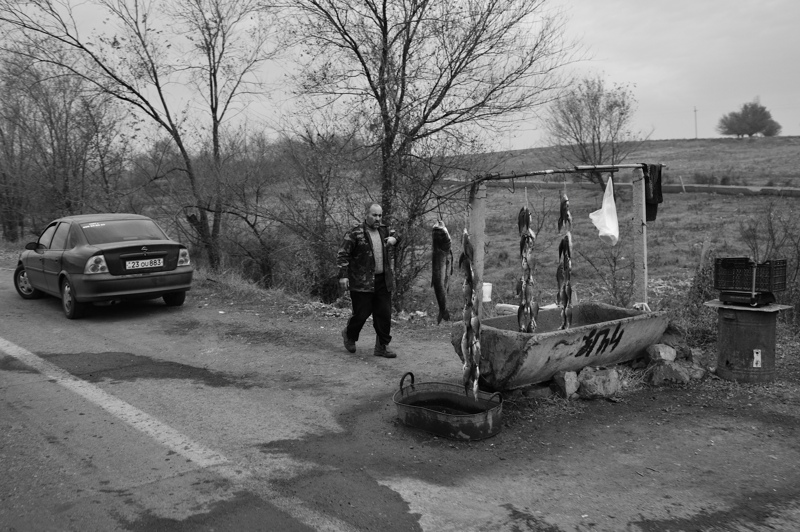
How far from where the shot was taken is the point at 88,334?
9.28m

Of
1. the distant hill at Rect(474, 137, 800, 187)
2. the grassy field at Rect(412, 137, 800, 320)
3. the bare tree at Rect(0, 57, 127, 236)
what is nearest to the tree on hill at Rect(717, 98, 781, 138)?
the distant hill at Rect(474, 137, 800, 187)

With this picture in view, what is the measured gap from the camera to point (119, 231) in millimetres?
10719

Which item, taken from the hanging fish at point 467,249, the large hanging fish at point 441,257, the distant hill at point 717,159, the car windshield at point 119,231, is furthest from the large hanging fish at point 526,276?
the car windshield at point 119,231

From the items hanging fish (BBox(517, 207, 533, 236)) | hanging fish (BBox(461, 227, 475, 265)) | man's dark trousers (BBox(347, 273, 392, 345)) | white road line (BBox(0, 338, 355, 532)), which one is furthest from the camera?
man's dark trousers (BBox(347, 273, 392, 345))

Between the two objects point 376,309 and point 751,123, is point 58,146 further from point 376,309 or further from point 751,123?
point 751,123

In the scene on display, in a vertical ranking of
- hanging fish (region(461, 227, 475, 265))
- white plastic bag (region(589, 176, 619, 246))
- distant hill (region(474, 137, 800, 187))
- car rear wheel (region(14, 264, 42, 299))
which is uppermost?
distant hill (region(474, 137, 800, 187))

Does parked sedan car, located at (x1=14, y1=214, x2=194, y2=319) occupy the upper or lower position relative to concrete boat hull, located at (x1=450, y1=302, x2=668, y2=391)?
upper

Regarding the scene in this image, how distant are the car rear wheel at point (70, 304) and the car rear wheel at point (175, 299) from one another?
1.36 metres

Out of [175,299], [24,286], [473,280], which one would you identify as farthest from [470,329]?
[24,286]

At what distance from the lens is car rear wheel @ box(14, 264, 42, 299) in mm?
12016

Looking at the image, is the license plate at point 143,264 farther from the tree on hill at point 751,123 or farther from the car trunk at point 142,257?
the tree on hill at point 751,123

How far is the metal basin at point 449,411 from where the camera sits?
5305 millimetres

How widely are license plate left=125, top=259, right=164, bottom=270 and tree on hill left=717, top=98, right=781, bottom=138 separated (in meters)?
73.0

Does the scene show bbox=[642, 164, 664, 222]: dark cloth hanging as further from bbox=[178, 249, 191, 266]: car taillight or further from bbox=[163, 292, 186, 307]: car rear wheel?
bbox=[163, 292, 186, 307]: car rear wheel
